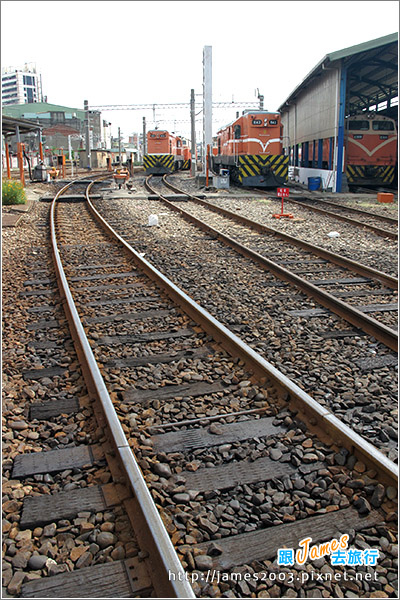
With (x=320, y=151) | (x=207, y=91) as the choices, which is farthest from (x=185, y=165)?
(x=320, y=151)

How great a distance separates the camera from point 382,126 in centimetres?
2238

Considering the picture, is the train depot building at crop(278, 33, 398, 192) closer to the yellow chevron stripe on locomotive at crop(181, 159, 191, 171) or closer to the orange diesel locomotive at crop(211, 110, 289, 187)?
the orange diesel locomotive at crop(211, 110, 289, 187)

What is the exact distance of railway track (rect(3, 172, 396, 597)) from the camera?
240cm

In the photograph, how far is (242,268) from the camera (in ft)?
26.8

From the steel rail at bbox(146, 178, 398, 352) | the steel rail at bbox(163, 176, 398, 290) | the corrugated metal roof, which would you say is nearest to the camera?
the steel rail at bbox(146, 178, 398, 352)

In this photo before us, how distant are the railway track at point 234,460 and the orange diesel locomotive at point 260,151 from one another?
1747cm

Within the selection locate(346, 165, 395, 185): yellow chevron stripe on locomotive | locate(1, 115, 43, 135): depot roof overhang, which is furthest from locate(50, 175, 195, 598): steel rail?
locate(346, 165, 395, 185): yellow chevron stripe on locomotive

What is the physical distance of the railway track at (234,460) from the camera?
2402 millimetres

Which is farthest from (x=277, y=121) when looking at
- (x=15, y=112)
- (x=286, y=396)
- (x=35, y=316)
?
(x=15, y=112)

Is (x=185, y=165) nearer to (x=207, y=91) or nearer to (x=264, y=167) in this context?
(x=207, y=91)

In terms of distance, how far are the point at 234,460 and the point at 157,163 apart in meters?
35.9

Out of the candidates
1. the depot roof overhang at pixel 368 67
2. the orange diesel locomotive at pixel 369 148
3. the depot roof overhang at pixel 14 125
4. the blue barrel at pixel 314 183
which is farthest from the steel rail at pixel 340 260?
the depot roof overhang at pixel 14 125

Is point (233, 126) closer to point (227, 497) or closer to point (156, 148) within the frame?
point (156, 148)

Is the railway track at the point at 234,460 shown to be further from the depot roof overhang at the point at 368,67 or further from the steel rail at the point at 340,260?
the depot roof overhang at the point at 368,67
